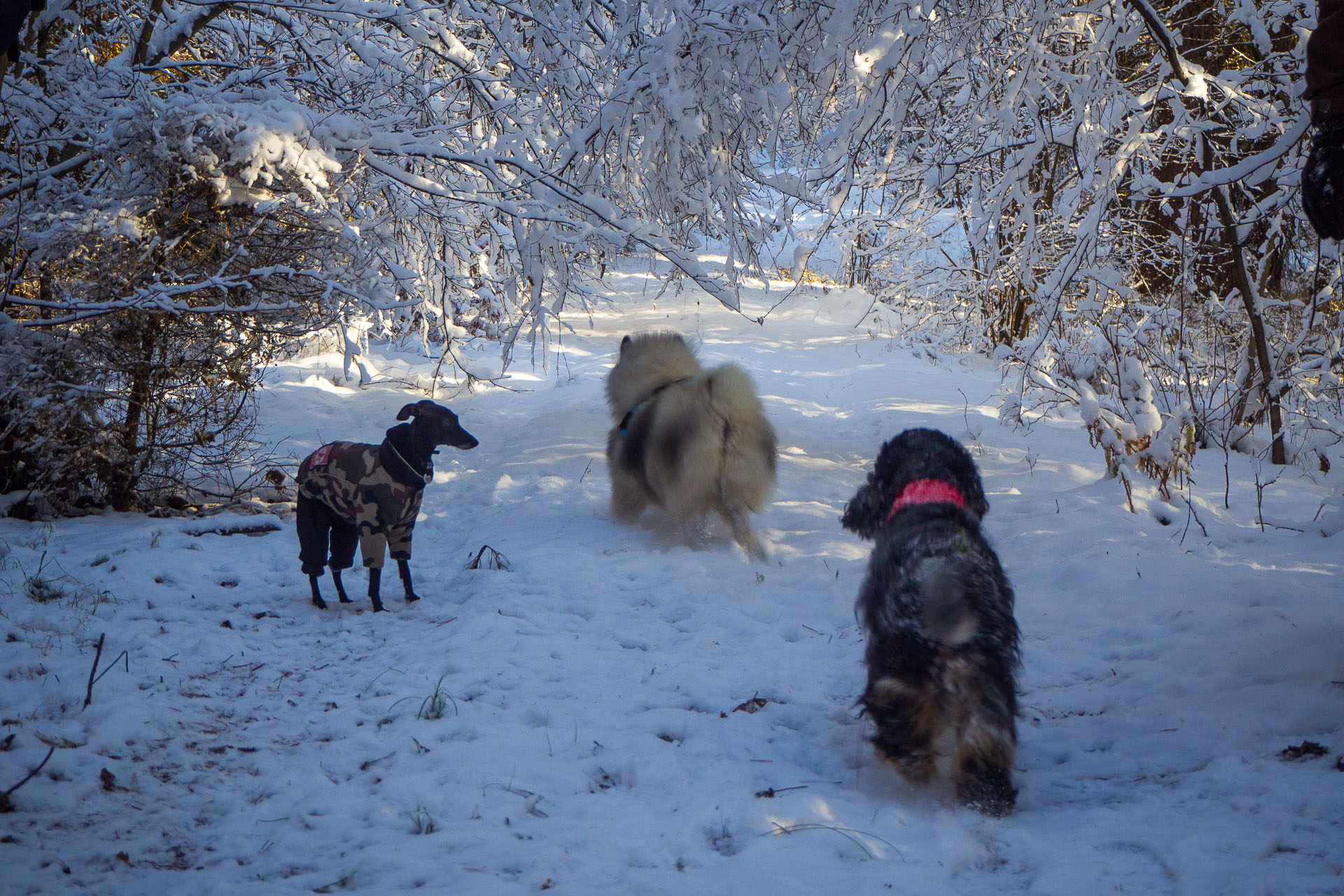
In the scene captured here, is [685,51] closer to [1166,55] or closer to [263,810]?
[1166,55]

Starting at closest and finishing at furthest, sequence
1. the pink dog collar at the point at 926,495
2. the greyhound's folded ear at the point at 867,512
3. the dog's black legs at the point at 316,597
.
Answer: the pink dog collar at the point at 926,495 < the greyhound's folded ear at the point at 867,512 < the dog's black legs at the point at 316,597

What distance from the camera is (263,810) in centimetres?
222

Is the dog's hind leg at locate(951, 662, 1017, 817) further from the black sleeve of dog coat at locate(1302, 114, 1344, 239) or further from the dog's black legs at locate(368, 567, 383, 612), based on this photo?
the dog's black legs at locate(368, 567, 383, 612)

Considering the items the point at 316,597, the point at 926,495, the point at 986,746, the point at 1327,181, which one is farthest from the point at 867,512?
the point at 316,597

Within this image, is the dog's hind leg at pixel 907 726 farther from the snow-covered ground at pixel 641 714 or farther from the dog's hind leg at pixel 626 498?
the dog's hind leg at pixel 626 498

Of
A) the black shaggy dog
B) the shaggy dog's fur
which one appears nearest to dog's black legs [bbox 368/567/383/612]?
the shaggy dog's fur

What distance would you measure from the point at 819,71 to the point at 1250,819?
3486 millimetres

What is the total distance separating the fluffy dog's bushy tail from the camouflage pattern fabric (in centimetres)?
197

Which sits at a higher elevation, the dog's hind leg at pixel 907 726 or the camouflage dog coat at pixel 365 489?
the camouflage dog coat at pixel 365 489

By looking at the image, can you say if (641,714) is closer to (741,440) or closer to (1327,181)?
(741,440)

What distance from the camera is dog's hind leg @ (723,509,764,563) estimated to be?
16.3 feet

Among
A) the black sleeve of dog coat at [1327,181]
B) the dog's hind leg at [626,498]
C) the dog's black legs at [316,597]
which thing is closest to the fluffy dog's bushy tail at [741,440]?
the dog's hind leg at [626,498]

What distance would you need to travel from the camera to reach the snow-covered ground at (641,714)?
201 cm

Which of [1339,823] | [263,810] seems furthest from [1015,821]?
[263,810]
